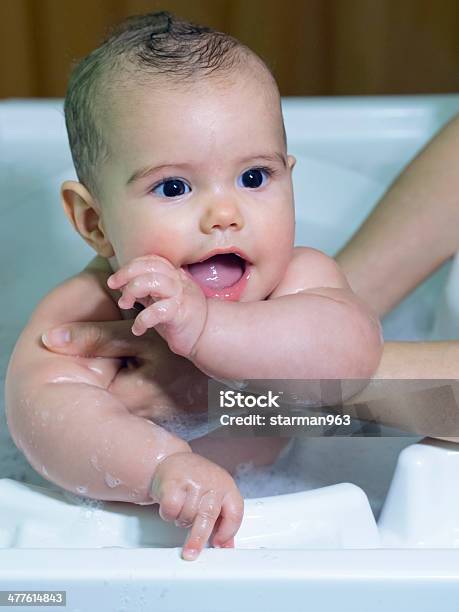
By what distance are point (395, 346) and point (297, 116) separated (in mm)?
532

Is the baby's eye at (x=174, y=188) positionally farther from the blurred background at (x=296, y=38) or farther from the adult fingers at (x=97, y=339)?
the blurred background at (x=296, y=38)

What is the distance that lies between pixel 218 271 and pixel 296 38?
45.1 inches

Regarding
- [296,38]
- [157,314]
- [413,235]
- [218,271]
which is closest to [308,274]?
[218,271]

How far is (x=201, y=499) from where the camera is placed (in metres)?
0.64

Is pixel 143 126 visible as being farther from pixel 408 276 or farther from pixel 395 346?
pixel 408 276

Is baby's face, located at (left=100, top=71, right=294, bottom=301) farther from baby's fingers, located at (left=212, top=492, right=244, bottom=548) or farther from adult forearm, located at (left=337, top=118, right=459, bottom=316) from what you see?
adult forearm, located at (left=337, top=118, right=459, bottom=316)

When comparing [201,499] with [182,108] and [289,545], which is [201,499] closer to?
[289,545]

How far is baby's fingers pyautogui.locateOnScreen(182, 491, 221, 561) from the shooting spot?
604mm

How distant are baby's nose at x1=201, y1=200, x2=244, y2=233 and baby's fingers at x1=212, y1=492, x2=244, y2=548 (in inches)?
7.7

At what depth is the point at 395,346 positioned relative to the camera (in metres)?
0.81

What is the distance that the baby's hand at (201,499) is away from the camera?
64 centimetres

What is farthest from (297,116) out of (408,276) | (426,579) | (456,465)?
(426,579)

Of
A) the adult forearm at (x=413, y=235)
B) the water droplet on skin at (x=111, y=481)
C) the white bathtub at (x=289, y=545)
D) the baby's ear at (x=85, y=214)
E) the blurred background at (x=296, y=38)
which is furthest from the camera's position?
the blurred background at (x=296, y=38)

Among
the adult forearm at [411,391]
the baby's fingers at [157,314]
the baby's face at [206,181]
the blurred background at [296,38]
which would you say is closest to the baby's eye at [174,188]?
the baby's face at [206,181]
